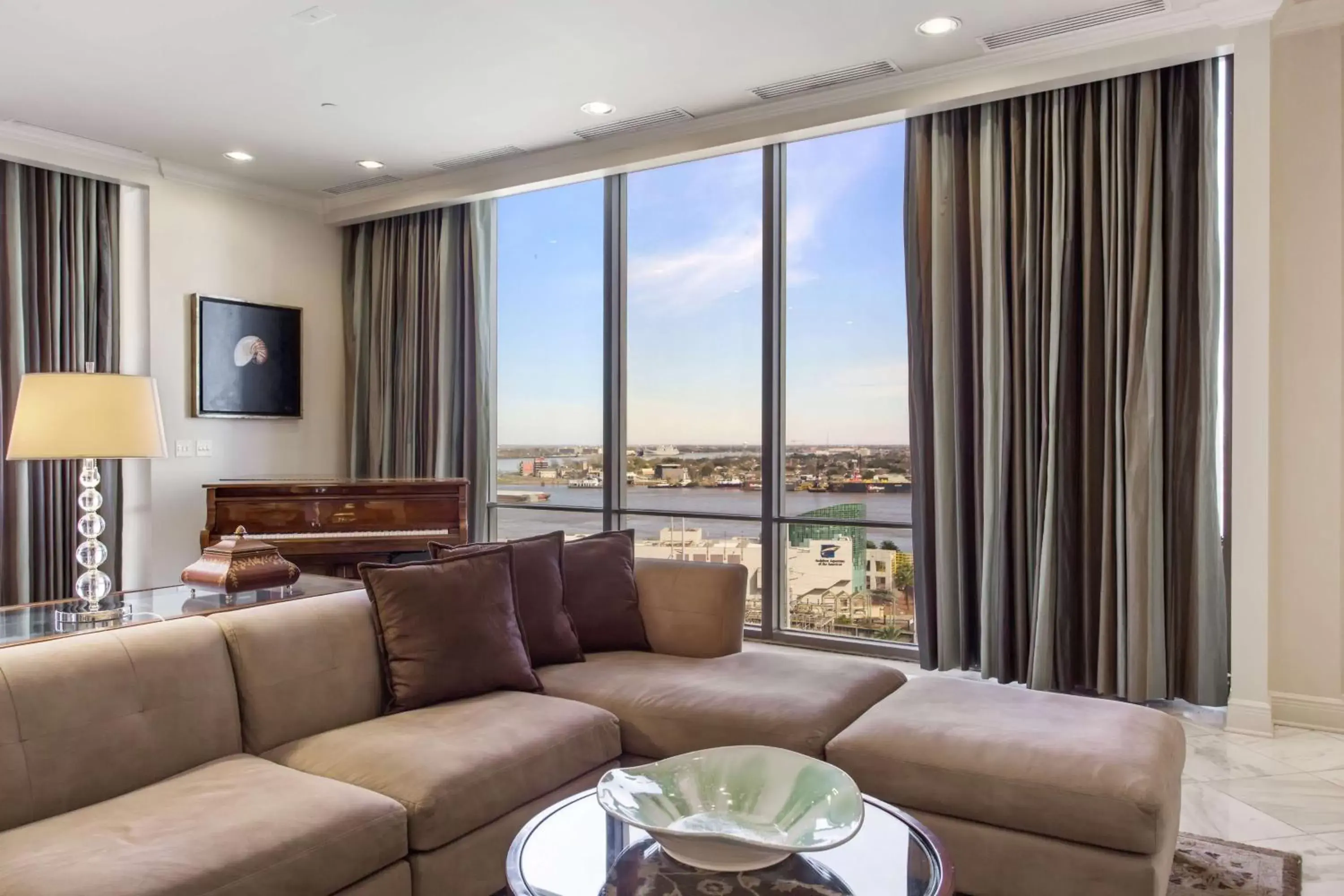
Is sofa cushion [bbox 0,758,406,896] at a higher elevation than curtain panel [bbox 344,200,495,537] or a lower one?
lower

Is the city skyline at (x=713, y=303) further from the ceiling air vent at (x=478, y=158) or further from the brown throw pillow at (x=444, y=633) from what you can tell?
the brown throw pillow at (x=444, y=633)

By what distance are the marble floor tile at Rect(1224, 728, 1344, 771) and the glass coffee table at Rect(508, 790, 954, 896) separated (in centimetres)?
227

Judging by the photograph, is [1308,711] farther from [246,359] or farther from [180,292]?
[180,292]

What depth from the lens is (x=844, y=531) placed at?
15.6ft

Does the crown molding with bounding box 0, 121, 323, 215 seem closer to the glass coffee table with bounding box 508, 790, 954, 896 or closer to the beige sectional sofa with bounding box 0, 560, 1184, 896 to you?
the beige sectional sofa with bounding box 0, 560, 1184, 896

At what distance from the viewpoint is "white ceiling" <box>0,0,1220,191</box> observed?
11.3 ft

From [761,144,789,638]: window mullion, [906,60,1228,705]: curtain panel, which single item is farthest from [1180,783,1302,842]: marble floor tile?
[761,144,789,638]: window mullion

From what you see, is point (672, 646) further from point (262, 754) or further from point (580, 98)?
point (580, 98)

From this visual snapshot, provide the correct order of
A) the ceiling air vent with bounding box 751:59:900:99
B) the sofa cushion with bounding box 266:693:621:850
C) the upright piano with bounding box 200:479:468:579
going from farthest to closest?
the upright piano with bounding box 200:479:468:579, the ceiling air vent with bounding box 751:59:900:99, the sofa cushion with bounding box 266:693:621:850

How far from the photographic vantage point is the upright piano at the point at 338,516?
4.73 m

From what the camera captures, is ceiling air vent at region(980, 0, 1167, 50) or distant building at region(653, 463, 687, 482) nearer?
ceiling air vent at region(980, 0, 1167, 50)

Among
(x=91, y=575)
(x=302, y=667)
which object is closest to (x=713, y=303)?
(x=302, y=667)

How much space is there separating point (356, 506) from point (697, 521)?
1897 mm

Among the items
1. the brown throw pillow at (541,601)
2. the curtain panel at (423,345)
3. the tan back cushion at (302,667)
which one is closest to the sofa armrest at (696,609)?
the brown throw pillow at (541,601)
